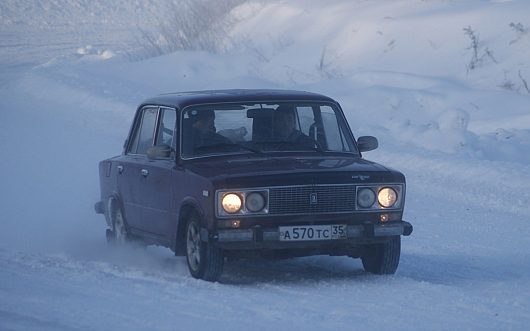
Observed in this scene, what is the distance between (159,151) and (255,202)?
1.30m

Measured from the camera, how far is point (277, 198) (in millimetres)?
8281

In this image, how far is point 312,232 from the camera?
831 centimetres

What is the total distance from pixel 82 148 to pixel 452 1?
11.7 metres

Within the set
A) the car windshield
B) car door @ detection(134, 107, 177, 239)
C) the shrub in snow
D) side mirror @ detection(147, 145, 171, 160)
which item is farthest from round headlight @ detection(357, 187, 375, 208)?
the shrub in snow

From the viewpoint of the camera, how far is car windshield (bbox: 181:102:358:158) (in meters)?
9.16

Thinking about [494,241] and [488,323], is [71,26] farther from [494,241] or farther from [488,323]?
[488,323]

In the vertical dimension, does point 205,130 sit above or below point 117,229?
above

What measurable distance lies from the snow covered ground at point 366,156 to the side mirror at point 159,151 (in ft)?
3.15

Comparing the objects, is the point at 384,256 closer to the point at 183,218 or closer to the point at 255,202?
the point at 255,202

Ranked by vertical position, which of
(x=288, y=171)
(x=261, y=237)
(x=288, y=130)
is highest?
(x=288, y=130)

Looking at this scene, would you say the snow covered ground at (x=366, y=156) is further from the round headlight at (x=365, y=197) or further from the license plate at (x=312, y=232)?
the round headlight at (x=365, y=197)

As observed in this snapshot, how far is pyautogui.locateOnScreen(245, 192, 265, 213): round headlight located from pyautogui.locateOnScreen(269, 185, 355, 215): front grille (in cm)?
7

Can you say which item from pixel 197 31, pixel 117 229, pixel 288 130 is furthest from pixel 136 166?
pixel 197 31

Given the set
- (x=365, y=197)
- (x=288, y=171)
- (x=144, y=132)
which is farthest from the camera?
(x=144, y=132)
